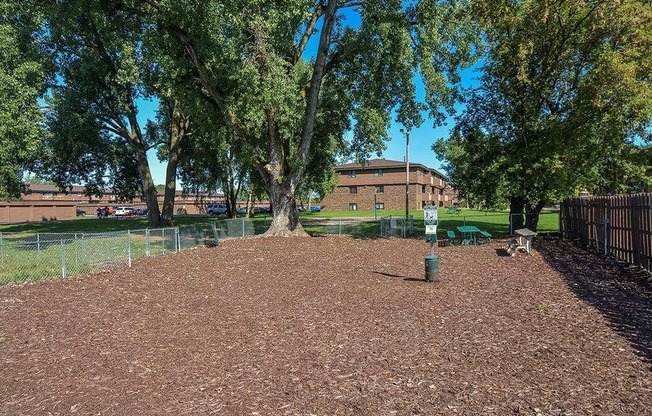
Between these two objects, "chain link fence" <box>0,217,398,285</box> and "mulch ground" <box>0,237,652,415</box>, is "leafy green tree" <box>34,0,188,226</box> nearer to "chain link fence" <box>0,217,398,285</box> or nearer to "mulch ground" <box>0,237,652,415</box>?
"chain link fence" <box>0,217,398,285</box>

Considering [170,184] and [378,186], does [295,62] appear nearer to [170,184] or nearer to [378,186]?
[170,184]

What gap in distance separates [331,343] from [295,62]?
48.9 feet

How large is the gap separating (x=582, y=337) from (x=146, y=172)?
81.8 ft

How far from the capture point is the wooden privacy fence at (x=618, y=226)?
1016cm

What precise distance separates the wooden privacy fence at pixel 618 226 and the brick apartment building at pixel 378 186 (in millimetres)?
45238

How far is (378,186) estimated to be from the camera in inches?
2510

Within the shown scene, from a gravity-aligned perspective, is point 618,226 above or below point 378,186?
below

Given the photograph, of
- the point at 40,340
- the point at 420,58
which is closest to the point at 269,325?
the point at 40,340

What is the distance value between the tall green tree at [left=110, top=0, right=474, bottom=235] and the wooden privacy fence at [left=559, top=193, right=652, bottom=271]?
274 inches

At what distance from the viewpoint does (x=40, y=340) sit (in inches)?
248

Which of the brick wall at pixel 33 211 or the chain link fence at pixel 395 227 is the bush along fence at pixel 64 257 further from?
the brick wall at pixel 33 211

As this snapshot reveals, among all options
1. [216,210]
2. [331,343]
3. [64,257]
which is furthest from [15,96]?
[216,210]

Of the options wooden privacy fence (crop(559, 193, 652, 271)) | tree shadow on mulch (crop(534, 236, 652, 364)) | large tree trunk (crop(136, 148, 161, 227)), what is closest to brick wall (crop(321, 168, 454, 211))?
large tree trunk (crop(136, 148, 161, 227))

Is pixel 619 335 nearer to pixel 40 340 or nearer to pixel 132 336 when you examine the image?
pixel 132 336
